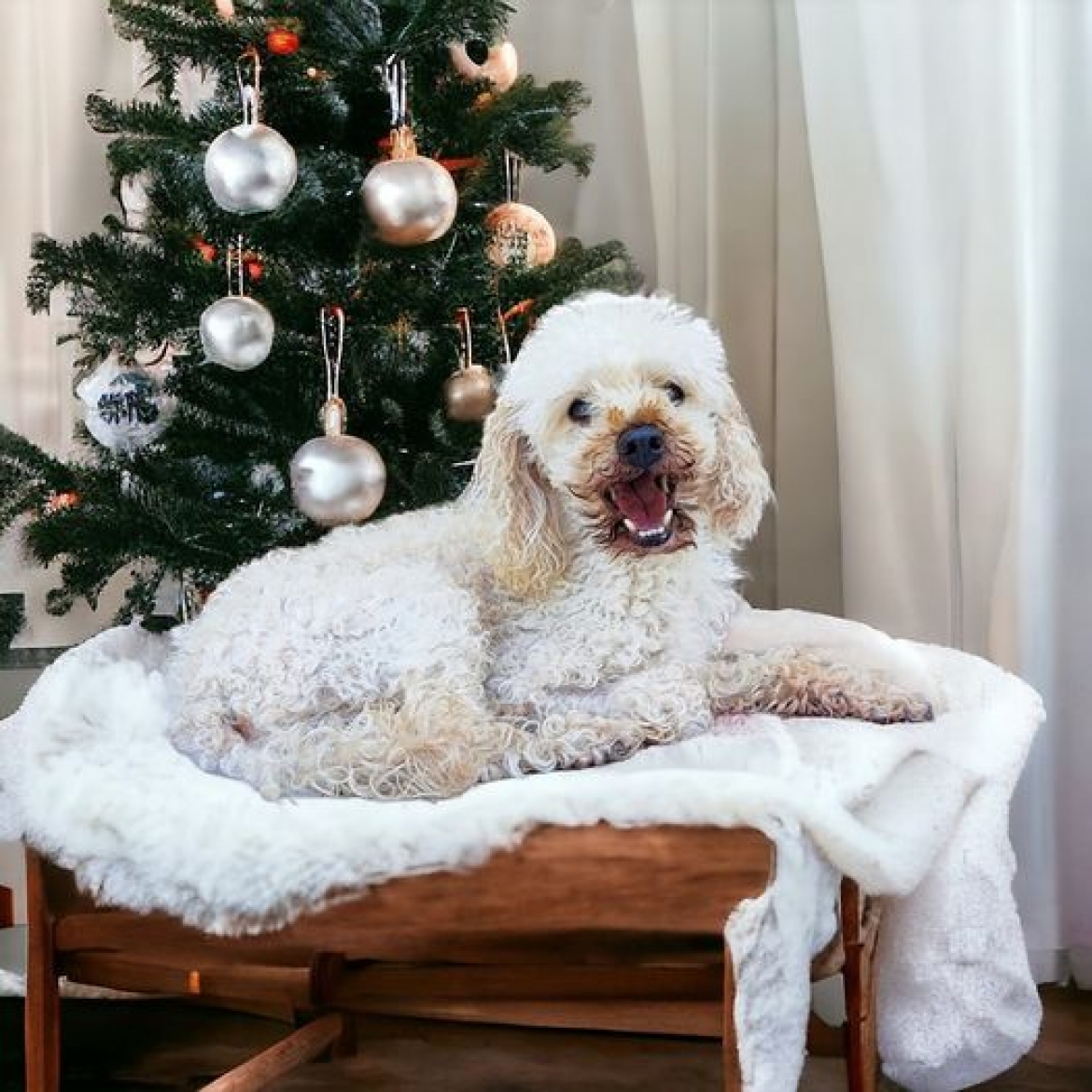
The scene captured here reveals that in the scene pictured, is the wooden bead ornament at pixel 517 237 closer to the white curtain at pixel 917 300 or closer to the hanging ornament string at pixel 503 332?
the hanging ornament string at pixel 503 332

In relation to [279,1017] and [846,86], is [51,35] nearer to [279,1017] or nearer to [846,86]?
[846,86]

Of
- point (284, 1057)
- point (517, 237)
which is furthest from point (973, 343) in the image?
point (284, 1057)

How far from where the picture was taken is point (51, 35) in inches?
94.9

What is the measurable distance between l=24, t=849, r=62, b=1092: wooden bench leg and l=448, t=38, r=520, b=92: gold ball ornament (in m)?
1.07

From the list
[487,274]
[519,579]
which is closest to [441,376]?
[487,274]

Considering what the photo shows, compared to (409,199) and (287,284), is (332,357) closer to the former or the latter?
(287,284)

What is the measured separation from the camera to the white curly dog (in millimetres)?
1106

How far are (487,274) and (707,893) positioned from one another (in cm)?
87

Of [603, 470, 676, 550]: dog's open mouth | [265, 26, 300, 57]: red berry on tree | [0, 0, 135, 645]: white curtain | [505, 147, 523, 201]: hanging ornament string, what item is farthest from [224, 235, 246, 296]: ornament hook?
[0, 0, 135, 645]: white curtain

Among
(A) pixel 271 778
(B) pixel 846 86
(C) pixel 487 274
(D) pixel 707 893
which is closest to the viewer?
(D) pixel 707 893

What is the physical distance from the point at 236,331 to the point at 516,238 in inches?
15.4

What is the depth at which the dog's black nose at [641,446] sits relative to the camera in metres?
1.09

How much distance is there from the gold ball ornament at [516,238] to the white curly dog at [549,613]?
17.5 inches

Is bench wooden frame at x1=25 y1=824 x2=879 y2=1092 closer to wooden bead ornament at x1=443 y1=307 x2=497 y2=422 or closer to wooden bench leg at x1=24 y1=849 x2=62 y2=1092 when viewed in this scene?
wooden bench leg at x1=24 y1=849 x2=62 y2=1092
